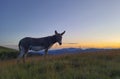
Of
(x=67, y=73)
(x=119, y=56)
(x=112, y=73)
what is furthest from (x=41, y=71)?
(x=119, y=56)

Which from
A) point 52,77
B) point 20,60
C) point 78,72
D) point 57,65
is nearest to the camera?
point 52,77

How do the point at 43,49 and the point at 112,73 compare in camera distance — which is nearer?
the point at 112,73

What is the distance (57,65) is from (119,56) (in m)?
6.42

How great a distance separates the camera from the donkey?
62.9ft

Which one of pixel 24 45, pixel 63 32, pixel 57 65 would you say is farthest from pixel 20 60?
pixel 57 65

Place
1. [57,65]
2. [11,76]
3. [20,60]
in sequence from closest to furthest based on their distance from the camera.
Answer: [11,76]
[57,65]
[20,60]

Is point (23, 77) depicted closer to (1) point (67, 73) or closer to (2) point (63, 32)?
(1) point (67, 73)

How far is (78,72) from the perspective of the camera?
12484mm

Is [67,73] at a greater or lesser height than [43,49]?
lesser

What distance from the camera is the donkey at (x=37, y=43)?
62.9 feet

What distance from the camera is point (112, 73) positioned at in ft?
43.4

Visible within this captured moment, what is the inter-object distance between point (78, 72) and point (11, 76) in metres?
2.95

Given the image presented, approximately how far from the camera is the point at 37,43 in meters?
19.2

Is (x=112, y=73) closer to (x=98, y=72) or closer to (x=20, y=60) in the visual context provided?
(x=98, y=72)
